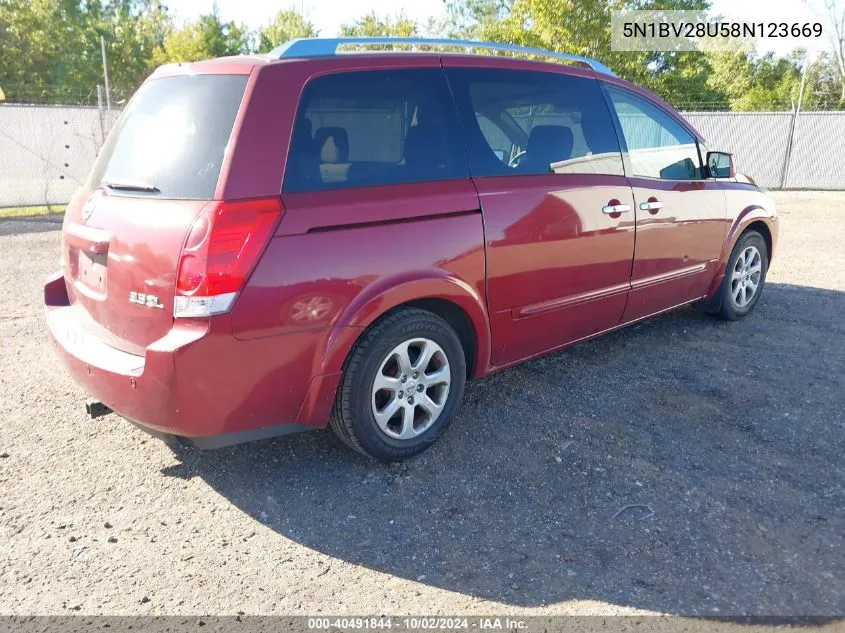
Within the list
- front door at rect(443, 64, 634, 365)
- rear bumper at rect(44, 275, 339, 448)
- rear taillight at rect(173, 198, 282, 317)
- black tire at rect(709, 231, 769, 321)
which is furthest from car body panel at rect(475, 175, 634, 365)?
black tire at rect(709, 231, 769, 321)

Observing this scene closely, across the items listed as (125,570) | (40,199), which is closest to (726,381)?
(125,570)

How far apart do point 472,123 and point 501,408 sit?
5.26ft

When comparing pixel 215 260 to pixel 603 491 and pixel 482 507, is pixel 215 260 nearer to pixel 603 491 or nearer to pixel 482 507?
pixel 482 507

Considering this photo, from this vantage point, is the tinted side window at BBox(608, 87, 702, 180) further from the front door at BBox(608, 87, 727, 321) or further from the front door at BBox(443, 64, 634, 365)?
the front door at BBox(443, 64, 634, 365)

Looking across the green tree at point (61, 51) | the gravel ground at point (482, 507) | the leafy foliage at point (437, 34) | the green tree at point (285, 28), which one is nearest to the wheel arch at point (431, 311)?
the gravel ground at point (482, 507)

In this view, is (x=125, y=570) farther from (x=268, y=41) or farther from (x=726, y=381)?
(x=268, y=41)

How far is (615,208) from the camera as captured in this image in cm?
423

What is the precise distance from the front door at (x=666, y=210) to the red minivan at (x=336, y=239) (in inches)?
10.6

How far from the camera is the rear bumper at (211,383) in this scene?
8.98ft

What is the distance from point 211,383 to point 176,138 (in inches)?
42.7

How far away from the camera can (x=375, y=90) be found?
10.7ft

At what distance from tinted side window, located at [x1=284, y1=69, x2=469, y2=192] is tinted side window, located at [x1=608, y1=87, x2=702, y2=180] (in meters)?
1.53

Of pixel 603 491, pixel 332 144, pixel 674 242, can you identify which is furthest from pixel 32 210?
pixel 603 491

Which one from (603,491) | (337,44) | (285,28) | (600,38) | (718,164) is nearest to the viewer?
(603,491)
